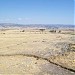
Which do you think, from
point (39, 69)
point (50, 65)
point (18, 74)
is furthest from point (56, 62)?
point (18, 74)

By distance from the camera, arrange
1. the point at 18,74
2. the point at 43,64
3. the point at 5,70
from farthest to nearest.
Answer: the point at 43,64, the point at 5,70, the point at 18,74

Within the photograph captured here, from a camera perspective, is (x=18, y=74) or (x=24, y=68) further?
(x=24, y=68)

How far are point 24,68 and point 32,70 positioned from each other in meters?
0.79

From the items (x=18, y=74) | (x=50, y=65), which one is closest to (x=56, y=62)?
(x=50, y=65)

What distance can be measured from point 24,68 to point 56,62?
10.0 feet

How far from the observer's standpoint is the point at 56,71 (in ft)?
45.3

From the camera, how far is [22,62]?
652 inches

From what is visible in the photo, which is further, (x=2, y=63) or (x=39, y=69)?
(x=2, y=63)

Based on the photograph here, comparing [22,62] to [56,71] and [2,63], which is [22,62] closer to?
[2,63]

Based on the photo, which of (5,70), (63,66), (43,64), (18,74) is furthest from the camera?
(43,64)

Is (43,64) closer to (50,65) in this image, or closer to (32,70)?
(50,65)

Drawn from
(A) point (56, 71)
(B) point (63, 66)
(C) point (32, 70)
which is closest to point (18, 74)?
(C) point (32, 70)

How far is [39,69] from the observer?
14.3 metres

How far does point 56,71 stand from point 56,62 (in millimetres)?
2484
